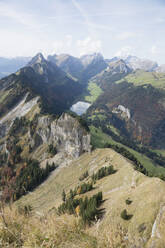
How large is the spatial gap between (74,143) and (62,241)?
95.0 meters

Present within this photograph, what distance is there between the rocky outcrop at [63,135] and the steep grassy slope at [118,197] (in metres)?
7.88

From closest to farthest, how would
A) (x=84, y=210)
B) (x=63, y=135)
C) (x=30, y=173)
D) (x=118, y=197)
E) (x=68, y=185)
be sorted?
(x=84, y=210), (x=118, y=197), (x=68, y=185), (x=30, y=173), (x=63, y=135)

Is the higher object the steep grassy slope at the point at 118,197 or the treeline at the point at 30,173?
the steep grassy slope at the point at 118,197

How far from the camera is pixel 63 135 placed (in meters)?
108

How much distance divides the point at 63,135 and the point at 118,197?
73434 mm

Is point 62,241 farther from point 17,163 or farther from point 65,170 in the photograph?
point 17,163

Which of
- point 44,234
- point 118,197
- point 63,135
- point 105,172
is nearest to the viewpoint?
point 44,234

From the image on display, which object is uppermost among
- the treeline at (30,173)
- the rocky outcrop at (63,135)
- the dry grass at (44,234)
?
the dry grass at (44,234)

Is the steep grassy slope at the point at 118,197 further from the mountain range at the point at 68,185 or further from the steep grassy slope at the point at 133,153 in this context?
the steep grassy slope at the point at 133,153

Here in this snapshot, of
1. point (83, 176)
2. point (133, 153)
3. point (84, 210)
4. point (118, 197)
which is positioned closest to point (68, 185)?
point (83, 176)

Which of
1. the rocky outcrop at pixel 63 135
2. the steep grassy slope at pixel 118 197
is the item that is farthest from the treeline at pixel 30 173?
the rocky outcrop at pixel 63 135

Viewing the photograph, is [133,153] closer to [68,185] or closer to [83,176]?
[83,176]

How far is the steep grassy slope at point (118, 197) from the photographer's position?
Answer: 607 centimetres

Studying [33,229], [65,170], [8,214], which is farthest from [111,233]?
[65,170]
